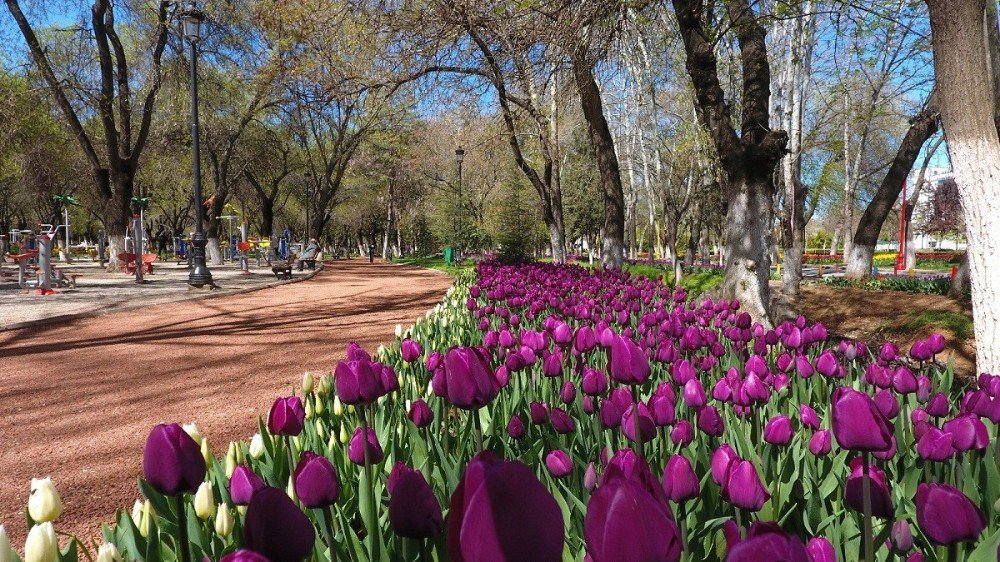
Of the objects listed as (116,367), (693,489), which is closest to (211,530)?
(693,489)

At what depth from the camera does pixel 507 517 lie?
54 centimetres

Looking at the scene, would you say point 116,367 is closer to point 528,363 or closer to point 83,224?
point 528,363

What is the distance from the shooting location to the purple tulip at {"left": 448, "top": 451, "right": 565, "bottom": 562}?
54 cm

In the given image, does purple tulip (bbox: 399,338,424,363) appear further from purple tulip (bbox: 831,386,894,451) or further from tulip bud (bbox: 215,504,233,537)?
purple tulip (bbox: 831,386,894,451)

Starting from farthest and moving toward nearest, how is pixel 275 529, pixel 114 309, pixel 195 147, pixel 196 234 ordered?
pixel 196 234
pixel 195 147
pixel 114 309
pixel 275 529

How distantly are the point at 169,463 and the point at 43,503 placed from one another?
46 centimetres

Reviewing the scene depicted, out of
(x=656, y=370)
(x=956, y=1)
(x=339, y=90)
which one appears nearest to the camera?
(x=656, y=370)

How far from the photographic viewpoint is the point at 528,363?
2.71 m

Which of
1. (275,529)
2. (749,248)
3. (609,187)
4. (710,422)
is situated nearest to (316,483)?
(275,529)

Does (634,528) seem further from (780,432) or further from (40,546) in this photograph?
(780,432)

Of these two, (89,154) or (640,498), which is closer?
(640,498)

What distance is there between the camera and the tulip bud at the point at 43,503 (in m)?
1.29

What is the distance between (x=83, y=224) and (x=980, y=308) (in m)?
64.7

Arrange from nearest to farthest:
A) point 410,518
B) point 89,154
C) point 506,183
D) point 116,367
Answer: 1. point 410,518
2. point 116,367
3. point 89,154
4. point 506,183
